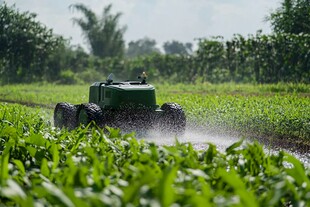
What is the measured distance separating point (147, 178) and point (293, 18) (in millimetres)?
26818

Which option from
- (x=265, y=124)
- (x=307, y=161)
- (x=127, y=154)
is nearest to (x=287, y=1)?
(x=265, y=124)

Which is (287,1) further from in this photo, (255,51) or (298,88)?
(298,88)

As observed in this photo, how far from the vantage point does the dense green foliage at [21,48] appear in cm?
3619

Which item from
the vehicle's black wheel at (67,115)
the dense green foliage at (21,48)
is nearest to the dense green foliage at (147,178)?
the vehicle's black wheel at (67,115)

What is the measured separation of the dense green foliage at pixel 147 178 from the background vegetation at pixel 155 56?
20.7m

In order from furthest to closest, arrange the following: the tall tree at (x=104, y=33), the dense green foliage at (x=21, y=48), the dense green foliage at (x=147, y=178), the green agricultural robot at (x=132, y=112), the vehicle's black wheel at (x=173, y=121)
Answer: the tall tree at (x=104, y=33) → the dense green foliage at (x=21, y=48) → the vehicle's black wheel at (x=173, y=121) → the green agricultural robot at (x=132, y=112) → the dense green foliage at (x=147, y=178)

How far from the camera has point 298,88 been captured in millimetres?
20609

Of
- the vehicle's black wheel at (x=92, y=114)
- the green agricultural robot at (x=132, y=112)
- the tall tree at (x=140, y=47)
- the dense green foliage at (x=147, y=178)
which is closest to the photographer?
the dense green foliage at (x=147, y=178)

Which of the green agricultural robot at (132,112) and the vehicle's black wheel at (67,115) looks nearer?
the green agricultural robot at (132,112)

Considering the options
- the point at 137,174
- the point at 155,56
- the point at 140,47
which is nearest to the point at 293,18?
the point at 155,56

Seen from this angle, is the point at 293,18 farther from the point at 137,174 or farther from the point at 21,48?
the point at 137,174

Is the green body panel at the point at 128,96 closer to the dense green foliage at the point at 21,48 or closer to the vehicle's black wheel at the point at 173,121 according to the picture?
the vehicle's black wheel at the point at 173,121

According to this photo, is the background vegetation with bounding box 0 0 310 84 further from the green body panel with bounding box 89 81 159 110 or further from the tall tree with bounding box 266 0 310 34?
the green body panel with bounding box 89 81 159 110

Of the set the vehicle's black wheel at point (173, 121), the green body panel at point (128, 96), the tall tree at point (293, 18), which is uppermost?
the tall tree at point (293, 18)
